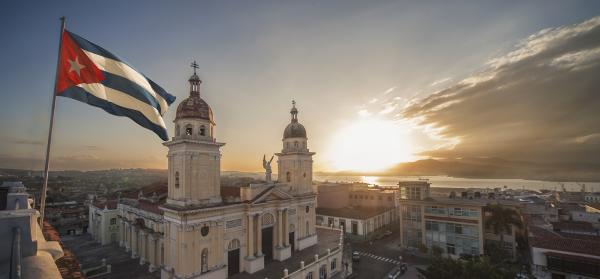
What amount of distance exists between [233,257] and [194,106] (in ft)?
49.3

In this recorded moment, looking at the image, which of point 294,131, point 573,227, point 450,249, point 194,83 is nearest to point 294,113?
point 294,131

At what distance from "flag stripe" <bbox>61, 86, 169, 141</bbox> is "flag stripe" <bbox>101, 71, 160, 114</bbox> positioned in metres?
0.63

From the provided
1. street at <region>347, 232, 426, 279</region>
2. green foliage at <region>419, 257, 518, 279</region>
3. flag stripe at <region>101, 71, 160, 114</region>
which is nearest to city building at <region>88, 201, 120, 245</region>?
street at <region>347, 232, 426, 279</region>

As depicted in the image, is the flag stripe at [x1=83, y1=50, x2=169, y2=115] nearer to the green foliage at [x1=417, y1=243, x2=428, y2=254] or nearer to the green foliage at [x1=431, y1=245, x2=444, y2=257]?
the green foliage at [x1=431, y1=245, x2=444, y2=257]

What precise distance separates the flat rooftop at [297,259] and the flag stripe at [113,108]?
19.5 meters

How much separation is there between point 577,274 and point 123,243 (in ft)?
163

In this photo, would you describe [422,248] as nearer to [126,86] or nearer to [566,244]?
[566,244]

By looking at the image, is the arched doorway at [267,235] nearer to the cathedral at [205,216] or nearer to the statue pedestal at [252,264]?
the cathedral at [205,216]

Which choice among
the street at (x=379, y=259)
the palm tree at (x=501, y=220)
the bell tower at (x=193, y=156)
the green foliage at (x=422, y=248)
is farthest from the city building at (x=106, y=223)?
the palm tree at (x=501, y=220)

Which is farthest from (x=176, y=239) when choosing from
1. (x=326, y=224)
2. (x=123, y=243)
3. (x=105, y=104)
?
(x=326, y=224)

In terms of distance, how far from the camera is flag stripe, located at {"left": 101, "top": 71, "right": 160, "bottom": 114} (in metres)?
→ 11.0

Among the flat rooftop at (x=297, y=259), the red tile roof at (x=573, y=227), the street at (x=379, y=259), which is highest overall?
the red tile roof at (x=573, y=227)

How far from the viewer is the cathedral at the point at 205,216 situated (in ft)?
78.0

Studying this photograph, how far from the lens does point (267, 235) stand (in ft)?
102
